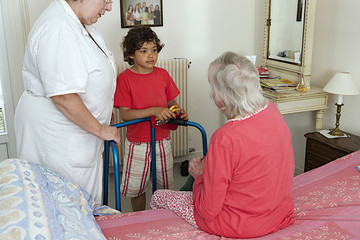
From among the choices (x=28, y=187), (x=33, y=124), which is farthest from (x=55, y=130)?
(x=28, y=187)

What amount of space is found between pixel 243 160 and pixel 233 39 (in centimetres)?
242

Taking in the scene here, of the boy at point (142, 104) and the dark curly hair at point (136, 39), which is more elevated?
the dark curly hair at point (136, 39)

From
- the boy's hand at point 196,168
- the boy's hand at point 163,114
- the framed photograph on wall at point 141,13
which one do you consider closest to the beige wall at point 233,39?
the framed photograph on wall at point 141,13

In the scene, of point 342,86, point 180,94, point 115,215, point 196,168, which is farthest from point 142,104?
point 342,86

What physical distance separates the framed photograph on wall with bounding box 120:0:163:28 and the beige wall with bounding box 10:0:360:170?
0.05 m

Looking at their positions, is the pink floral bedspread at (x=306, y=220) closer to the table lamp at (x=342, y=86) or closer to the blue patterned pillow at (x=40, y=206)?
the blue patterned pillow at (x=40, y=206)

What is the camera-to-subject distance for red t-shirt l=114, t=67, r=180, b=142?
6.88 feet

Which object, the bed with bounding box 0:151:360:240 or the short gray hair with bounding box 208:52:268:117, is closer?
the bed with bounding box 0:151:360:240

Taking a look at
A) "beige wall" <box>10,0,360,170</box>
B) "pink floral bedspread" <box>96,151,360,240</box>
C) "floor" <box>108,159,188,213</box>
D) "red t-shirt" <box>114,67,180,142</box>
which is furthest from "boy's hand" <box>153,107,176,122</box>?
"beige wall" <box>10,0,360,170</box>

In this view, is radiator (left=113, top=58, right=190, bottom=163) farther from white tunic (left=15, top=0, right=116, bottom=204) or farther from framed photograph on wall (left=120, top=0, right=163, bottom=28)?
white tunic (left=15, top=0, right=116, bottom=204)

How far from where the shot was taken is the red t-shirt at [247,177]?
1321 millimetres

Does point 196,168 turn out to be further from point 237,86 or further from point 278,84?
point 278,84

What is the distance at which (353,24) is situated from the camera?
2.63 metres

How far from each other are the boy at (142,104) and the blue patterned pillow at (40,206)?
66 cm
